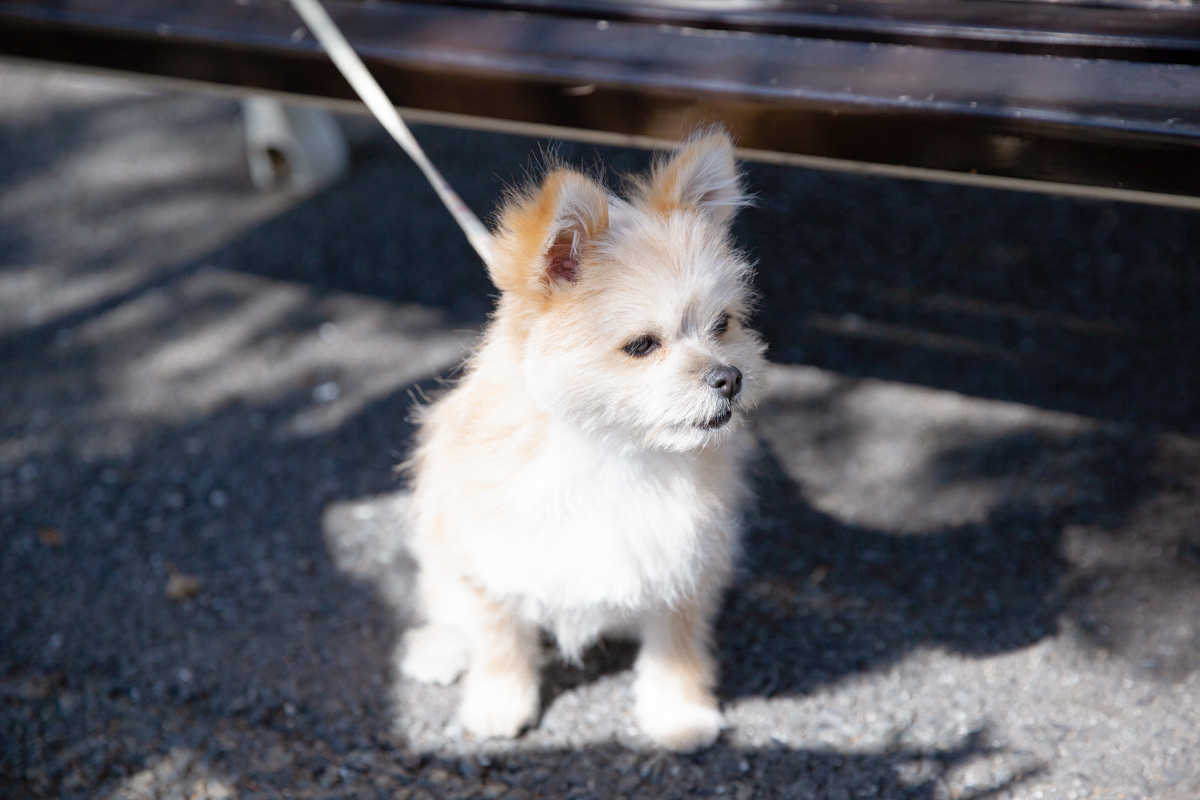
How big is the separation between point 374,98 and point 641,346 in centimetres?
100

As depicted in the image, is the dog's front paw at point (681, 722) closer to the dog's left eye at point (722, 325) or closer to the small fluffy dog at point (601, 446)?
the small fluffy dog at point (601, 446)

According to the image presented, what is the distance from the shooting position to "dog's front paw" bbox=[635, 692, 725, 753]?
218cm

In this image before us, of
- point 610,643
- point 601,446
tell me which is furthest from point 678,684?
point 601,446

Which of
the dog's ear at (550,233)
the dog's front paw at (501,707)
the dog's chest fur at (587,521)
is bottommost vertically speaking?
the dog's front paw at (501,707)

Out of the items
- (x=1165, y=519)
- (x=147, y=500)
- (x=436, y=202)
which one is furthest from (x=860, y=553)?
(x=436, y=202)

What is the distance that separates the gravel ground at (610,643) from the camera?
217cm

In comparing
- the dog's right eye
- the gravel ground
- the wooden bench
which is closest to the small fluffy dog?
the dog's right eye

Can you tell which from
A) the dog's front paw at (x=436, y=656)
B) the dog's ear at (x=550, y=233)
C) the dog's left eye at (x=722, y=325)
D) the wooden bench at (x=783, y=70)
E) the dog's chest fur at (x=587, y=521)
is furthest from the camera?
→ the dog's front paw at (x=436, y=656)

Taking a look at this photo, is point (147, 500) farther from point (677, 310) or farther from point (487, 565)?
point (677, 310)

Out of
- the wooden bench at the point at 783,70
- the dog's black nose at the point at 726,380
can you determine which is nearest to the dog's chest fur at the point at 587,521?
the dog's black nose at the point at 726,380

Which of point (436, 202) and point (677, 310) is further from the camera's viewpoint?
point (436, 202)

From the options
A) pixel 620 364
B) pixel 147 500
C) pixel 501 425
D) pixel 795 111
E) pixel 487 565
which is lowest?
pixel 147 500

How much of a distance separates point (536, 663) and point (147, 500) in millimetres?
1564

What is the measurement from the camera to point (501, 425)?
6.21 feet
